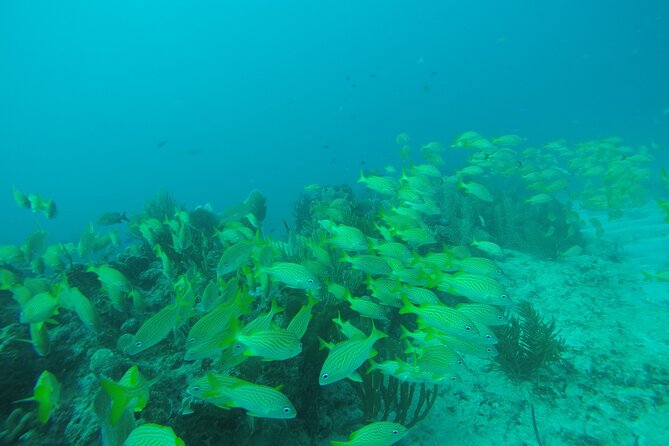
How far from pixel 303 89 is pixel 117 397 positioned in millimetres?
196156

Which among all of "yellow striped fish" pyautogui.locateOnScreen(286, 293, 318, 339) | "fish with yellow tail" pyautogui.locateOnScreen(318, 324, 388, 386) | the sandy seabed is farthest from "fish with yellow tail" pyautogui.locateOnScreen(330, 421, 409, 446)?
the sandy seabed

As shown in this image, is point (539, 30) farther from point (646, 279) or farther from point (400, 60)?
point (646, 279)

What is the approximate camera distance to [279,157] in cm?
10969

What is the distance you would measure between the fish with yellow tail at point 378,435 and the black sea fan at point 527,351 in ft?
9.31

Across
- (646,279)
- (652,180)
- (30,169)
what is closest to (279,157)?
(652,180)

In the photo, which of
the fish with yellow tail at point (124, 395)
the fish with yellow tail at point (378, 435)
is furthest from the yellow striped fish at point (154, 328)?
the fish with yellow tail at point (378, 435)

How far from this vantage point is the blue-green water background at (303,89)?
97.9 metres

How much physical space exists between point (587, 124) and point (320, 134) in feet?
318

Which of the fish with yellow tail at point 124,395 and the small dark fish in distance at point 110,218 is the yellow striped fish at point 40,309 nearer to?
the fish with yellow tail at point 124,395

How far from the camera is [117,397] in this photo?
2.20 meters

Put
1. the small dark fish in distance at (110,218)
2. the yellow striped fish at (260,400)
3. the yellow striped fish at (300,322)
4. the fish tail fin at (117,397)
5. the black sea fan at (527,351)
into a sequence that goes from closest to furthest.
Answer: the fish tail fin at (117,397) < the yellow striped fish at (260,400) < the yellow striped fish at (300,322) < the black sea fan at (527,351) < the small dark fish in distance at (110,218)

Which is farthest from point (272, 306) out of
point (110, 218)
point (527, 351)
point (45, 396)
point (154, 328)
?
point (110, 218)

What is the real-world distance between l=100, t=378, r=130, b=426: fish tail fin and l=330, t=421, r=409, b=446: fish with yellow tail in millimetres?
1664

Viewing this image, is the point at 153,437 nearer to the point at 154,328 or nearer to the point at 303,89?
the point at 154,328
